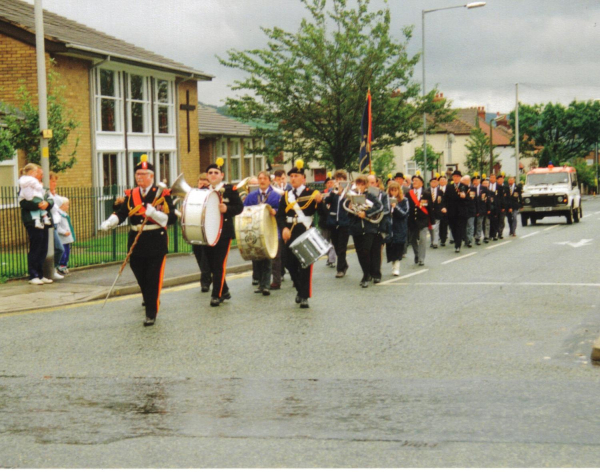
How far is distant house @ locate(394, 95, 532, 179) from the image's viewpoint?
246 feet

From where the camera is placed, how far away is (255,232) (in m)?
11.9

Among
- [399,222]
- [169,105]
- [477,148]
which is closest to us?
[399,222]

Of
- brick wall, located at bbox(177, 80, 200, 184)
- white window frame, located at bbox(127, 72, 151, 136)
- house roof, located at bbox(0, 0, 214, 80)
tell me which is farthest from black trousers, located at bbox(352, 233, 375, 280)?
brick wall, located at bbox(177, 80, 200, 184)

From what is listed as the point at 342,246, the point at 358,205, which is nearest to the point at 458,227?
the point at 342,246

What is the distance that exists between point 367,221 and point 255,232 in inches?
103

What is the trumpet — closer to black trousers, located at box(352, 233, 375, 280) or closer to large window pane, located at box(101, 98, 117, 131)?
black trousers, located at box(352, 233, 375, 280)

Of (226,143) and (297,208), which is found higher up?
(226,143)

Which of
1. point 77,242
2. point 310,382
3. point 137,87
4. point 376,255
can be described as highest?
point 137,87

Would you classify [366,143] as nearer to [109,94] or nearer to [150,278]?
[109,94]

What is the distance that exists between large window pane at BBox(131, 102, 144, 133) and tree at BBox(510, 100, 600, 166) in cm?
6208

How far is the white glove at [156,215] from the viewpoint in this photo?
397 inches

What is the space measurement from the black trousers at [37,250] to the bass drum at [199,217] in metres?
4.05

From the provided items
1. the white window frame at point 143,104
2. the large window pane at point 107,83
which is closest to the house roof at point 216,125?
the white window frame at point 143,104

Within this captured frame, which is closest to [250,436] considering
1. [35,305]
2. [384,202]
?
[35,305]
